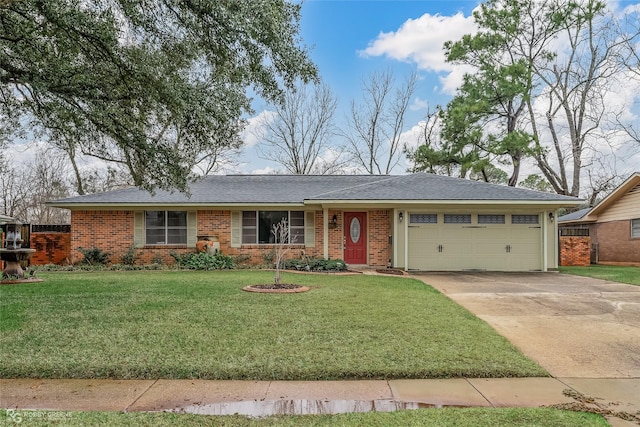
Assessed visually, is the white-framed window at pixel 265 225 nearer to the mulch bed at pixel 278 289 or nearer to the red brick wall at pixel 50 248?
the mulch bed at pixel 278 289

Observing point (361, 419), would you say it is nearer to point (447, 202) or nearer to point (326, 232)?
point (447, 202)

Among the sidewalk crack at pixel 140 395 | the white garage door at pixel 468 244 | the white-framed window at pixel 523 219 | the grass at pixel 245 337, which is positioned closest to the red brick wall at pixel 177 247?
the white garage door at pixel 468 244

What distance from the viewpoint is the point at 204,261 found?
14.9 m

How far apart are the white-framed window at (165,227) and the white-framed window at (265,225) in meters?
2.30

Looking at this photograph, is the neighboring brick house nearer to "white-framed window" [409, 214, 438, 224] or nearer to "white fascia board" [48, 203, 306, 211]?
"white-framed window" [409, 214, 438, 224]

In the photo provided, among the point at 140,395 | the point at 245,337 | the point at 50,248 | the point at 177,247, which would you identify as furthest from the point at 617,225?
the point at 50,248

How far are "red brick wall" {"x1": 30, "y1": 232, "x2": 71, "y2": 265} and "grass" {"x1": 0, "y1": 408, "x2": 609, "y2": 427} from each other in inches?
589

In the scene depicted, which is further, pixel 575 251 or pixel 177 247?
pixel 575 251

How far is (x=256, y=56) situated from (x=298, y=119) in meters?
23.7

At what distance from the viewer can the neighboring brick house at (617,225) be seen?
1795 cm

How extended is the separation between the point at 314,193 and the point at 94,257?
834 centimetres

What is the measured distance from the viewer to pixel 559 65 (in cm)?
2708

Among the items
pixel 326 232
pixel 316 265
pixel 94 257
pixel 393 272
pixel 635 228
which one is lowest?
pixel 393 272

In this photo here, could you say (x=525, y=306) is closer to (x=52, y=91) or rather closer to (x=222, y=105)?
(x=222, y=105)
